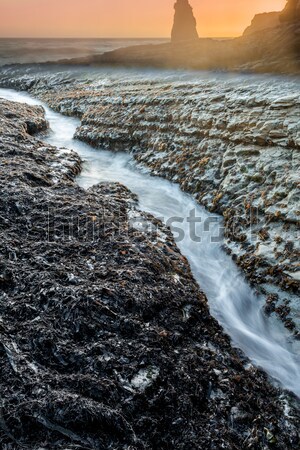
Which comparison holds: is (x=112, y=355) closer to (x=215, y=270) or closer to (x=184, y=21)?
(x=215, y=270)

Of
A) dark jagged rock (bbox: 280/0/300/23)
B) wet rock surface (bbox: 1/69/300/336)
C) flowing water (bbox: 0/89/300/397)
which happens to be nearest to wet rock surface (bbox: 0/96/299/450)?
flowing water (bbox: 0/89/300/397)

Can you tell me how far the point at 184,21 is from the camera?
98.6 meters

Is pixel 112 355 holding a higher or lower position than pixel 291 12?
lower

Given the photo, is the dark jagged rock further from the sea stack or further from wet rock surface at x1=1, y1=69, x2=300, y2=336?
the sea stack

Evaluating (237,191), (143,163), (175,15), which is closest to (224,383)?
(237,191)

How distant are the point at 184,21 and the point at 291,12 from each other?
91047mm

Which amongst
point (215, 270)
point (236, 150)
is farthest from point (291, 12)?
point (215, 270)

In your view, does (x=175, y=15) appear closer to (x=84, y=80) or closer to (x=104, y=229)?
(x=84, y=80)

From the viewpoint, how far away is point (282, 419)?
13.8 feet

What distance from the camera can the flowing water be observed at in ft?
17.8

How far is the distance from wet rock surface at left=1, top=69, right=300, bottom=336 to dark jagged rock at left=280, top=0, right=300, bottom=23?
9838 millimetres

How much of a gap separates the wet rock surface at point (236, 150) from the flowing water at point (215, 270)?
12.3 inches

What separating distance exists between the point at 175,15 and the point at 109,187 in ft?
362

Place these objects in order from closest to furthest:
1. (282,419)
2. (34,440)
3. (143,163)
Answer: (34,440)
(282,419)
(143,163)
